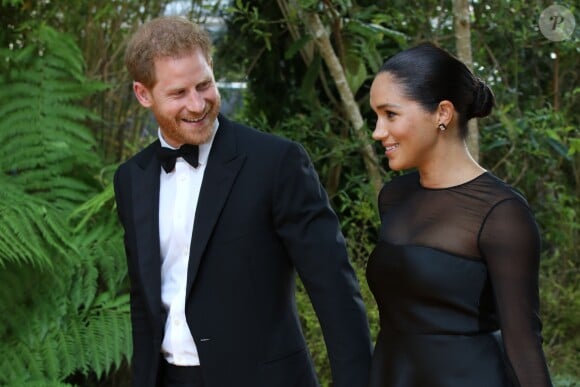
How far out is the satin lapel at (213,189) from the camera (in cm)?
235

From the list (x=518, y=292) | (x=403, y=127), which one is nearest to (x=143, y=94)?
(x=403, y=127)

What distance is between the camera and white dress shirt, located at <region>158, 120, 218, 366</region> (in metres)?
2.40

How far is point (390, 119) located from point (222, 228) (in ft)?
1.65

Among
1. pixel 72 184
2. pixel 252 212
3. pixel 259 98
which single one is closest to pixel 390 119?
pixel 252 212

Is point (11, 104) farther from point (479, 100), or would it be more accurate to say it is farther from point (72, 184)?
point (479, 100)

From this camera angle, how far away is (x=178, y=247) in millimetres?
2447

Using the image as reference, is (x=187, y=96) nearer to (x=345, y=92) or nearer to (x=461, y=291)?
(x=461, y=291)

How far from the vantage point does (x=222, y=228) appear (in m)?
2.39

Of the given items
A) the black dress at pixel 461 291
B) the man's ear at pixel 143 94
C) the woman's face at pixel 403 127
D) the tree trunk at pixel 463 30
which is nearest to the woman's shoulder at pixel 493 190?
the black dress at pixel 461 291

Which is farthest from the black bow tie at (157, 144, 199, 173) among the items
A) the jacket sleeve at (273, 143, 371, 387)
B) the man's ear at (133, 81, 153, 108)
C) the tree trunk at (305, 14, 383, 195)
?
the tree trunk at (305, 14, 383, 195)

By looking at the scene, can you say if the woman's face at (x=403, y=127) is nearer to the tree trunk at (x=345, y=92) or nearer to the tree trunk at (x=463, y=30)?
the tree trunk at (x=463, y=30)

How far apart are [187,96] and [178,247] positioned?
15.0 inches

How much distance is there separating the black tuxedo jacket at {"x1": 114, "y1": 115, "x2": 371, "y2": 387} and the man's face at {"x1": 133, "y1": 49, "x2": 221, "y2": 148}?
3.2 inches

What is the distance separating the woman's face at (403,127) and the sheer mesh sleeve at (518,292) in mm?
270
